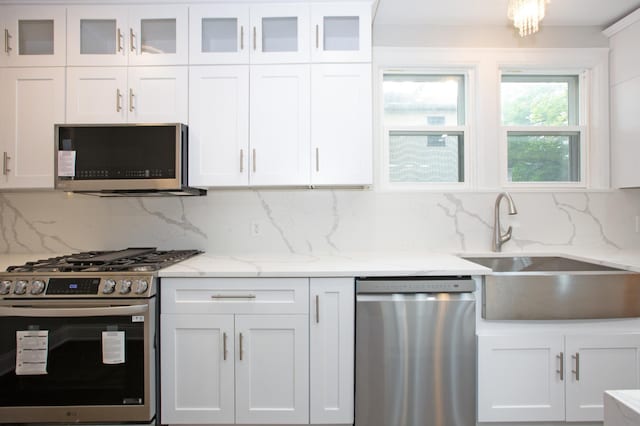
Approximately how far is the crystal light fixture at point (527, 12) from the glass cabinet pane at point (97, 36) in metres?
2.20

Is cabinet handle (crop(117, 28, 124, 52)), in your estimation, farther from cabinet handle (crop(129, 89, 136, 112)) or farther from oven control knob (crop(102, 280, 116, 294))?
oven control knob (crop(102, 280, 116, 294))

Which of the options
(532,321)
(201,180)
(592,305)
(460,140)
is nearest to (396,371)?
(532,321)

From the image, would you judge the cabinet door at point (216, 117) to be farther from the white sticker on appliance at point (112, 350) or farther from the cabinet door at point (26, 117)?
the white sticker on appliance at point (112, 350)

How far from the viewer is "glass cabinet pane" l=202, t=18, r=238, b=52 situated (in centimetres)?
219

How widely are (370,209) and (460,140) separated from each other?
2.63 ft

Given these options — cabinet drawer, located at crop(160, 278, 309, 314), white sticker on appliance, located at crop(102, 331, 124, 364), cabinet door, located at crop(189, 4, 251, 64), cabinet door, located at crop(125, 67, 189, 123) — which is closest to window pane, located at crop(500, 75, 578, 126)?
cabinet door, located at crop(189, 4, 251, 64)

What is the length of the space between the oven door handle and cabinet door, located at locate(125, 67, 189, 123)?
1075 mm

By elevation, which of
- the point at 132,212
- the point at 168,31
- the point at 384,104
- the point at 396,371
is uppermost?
the point at 168,31

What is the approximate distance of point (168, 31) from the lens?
220 cm

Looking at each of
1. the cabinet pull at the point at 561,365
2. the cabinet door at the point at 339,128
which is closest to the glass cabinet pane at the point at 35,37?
the cabinet door at the point at 339,128

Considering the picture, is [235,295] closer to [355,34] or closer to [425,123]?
[355,34]

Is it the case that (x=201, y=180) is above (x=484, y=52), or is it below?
below

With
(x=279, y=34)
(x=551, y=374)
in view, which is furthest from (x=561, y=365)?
(x=279, y=34)

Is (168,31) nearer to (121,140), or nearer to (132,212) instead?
(121,140)
